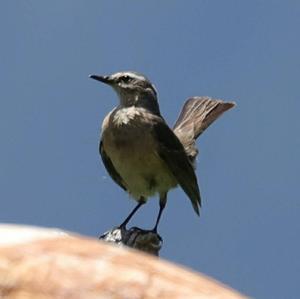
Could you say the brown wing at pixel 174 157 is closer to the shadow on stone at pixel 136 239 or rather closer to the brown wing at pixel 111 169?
the brown wing at pixel 111 169

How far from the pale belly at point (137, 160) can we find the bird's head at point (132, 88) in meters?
0.46

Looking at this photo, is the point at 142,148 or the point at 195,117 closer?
the point at 142,148

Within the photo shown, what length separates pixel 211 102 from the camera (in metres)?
12.2

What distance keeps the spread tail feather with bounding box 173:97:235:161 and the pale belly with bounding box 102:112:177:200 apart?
1.00 metres

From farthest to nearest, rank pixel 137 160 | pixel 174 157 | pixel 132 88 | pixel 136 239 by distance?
pixel 132 88 < pixel 174 157 < pixel 137 160 < pixel 136 239

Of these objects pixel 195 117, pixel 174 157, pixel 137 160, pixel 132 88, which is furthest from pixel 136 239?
pixel 195 117

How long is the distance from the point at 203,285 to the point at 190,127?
406 inches

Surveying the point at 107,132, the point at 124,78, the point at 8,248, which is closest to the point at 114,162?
the point at 107,132

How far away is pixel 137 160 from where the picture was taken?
9734 mm

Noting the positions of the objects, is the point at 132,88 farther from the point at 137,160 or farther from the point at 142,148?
the point at 137,160

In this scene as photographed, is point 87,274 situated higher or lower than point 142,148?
lower

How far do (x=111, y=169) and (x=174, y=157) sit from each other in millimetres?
727

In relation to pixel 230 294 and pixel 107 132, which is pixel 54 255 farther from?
pixel 107 132

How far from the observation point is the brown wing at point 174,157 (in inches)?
393
